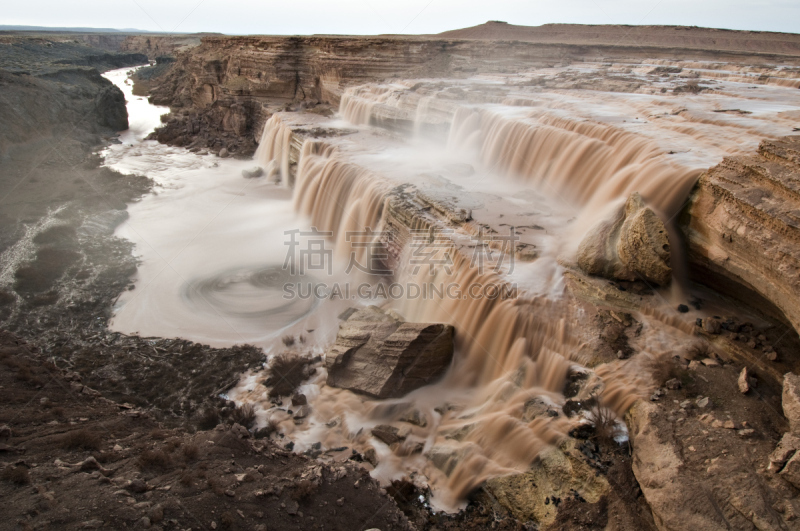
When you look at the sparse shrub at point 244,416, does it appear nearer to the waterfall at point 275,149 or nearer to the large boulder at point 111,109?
the waterfall at point 275,149

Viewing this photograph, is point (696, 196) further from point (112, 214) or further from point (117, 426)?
point (112, 214)

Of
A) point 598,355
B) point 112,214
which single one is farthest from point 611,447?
point 112,214

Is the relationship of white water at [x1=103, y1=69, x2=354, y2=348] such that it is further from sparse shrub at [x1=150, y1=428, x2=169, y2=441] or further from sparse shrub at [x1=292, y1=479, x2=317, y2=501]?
sparse shrub at [x1=292, y1=479, x2=317, y2=501]

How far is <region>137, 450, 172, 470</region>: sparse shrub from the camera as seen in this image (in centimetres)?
505

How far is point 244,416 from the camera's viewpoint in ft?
24.3

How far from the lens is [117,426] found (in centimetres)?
624

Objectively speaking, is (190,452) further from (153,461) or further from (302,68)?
(302,68)

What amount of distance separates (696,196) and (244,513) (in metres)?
7.21

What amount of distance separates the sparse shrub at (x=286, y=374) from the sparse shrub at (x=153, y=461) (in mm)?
2829

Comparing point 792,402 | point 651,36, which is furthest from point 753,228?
point 651,36

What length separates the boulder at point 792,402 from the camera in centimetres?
460

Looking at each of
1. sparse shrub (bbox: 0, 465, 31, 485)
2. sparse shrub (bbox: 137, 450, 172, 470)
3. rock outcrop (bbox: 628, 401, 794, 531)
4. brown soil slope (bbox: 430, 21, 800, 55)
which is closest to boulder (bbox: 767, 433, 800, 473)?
rock outcrop (bbox: 628, 401, 794, 531)

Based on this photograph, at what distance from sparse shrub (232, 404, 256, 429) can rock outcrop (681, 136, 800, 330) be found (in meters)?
6.74

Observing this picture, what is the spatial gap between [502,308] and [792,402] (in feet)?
11.4
